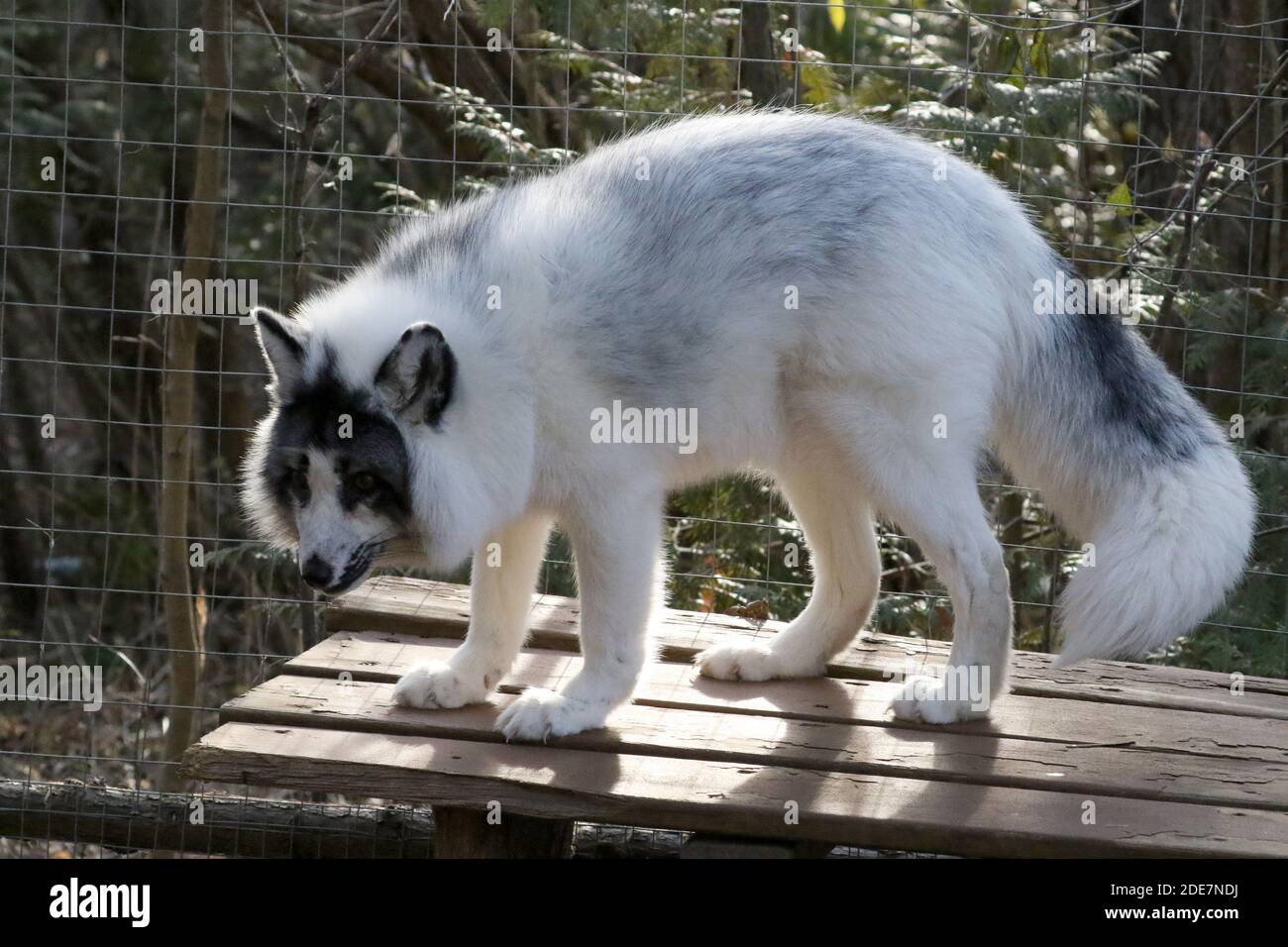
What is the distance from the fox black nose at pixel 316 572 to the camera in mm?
2967

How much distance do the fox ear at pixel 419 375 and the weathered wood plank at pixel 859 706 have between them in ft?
3.20

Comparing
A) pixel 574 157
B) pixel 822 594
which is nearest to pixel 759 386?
pixel 822 594

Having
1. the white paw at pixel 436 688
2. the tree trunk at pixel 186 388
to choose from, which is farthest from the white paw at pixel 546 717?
the tree trunk at pixel 186 388

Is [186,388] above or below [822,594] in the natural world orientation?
above

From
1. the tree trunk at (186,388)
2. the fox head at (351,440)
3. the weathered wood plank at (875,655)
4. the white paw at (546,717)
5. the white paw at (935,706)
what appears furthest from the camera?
the tree trunk at (186,388)

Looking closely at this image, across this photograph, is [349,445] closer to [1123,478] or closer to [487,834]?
[487,834]

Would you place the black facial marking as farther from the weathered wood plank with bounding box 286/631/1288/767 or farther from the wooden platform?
the weathered wood plank with bounding box 286/631/1288/767

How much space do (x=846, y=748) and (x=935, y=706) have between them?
311 mm

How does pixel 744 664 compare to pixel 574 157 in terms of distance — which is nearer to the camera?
pixel 744 664

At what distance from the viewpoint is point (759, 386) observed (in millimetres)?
3404

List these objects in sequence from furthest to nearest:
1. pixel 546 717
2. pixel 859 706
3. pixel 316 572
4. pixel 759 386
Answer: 1. pixel 859 706
2. pixel 759 386
3. pixel 546 717
4. pixel 316 572

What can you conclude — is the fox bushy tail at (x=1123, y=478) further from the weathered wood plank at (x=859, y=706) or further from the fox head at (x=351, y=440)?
the fox head at (x=351, y=440)

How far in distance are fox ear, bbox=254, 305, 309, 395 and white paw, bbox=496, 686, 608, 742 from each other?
972 mm

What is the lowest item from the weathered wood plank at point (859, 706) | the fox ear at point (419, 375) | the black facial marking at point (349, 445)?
the weathered wood plank at point (859, 706)
